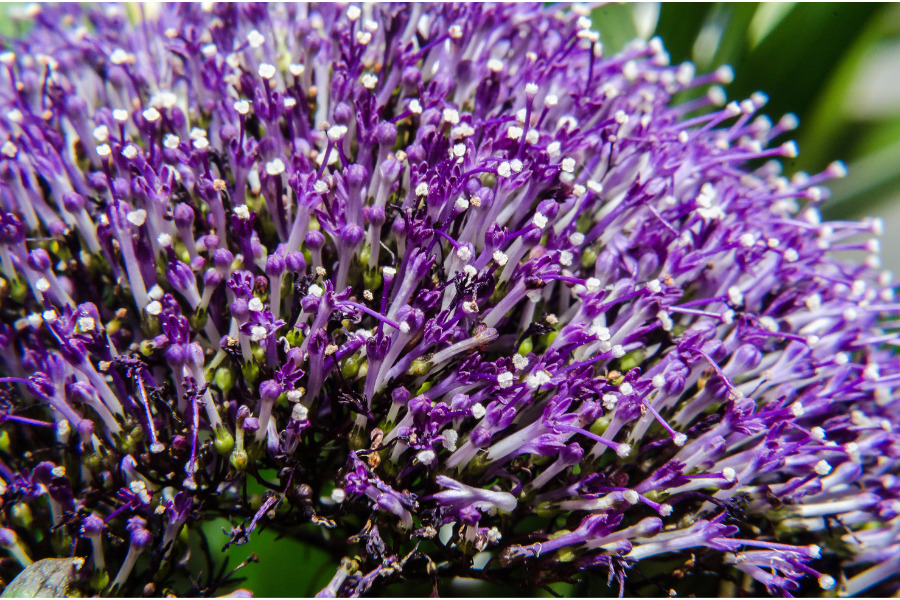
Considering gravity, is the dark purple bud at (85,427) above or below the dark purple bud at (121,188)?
below

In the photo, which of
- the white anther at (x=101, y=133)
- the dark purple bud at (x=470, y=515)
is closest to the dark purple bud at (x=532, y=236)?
the dark purple bud at (x=470, y=515)

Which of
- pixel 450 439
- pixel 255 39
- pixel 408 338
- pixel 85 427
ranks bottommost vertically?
pixel 85 427

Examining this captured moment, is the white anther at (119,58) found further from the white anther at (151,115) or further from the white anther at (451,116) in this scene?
the white anther at (451,116)

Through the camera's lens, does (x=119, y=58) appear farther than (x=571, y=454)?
Yes

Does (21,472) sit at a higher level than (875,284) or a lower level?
lower

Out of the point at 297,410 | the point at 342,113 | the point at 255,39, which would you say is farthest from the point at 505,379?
the point at 255,39

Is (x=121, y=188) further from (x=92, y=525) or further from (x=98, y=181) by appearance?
(x=92, y=525)

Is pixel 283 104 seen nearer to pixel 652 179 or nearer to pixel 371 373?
pixel 371 373

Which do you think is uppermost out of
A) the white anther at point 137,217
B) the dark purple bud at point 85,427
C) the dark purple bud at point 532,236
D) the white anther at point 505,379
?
the dark purple bud at point 532,236

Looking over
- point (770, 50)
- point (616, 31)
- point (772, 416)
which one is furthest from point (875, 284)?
point (616, 31)
